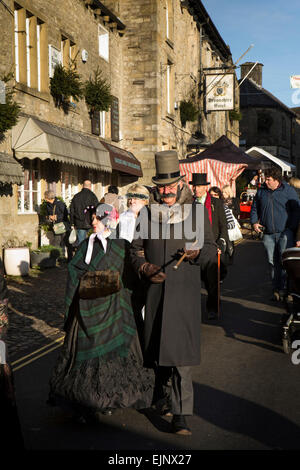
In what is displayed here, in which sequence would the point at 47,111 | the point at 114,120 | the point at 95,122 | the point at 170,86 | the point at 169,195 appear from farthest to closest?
the point at 170,86 < the point at 114,120 < the point at 95,122 < the point at 47,111 < the point at 169,195

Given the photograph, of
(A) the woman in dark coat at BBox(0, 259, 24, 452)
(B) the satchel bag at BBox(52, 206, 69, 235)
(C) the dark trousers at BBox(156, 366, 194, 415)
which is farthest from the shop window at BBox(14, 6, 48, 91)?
(A) the woman in dark coat at BBox(0, 259, 24, 452)

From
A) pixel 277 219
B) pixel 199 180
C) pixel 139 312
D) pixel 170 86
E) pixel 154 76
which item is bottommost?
pixel 139 312

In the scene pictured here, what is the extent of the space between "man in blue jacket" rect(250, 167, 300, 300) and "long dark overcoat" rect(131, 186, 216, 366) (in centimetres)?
447

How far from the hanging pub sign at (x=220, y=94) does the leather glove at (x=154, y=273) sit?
24237mm

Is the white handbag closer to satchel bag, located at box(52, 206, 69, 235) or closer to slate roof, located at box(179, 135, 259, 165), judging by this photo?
satchel bag, located at box(52, 206, 69, 235)

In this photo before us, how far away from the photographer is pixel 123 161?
21.0m

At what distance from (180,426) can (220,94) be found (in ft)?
83.9

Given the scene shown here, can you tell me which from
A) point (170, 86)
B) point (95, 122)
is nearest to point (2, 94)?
point (95, 122)

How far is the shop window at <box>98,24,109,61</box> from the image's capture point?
20.7 m

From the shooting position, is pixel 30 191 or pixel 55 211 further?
pixel 30 191

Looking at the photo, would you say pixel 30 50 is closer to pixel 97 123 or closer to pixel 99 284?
pixel 97 123
